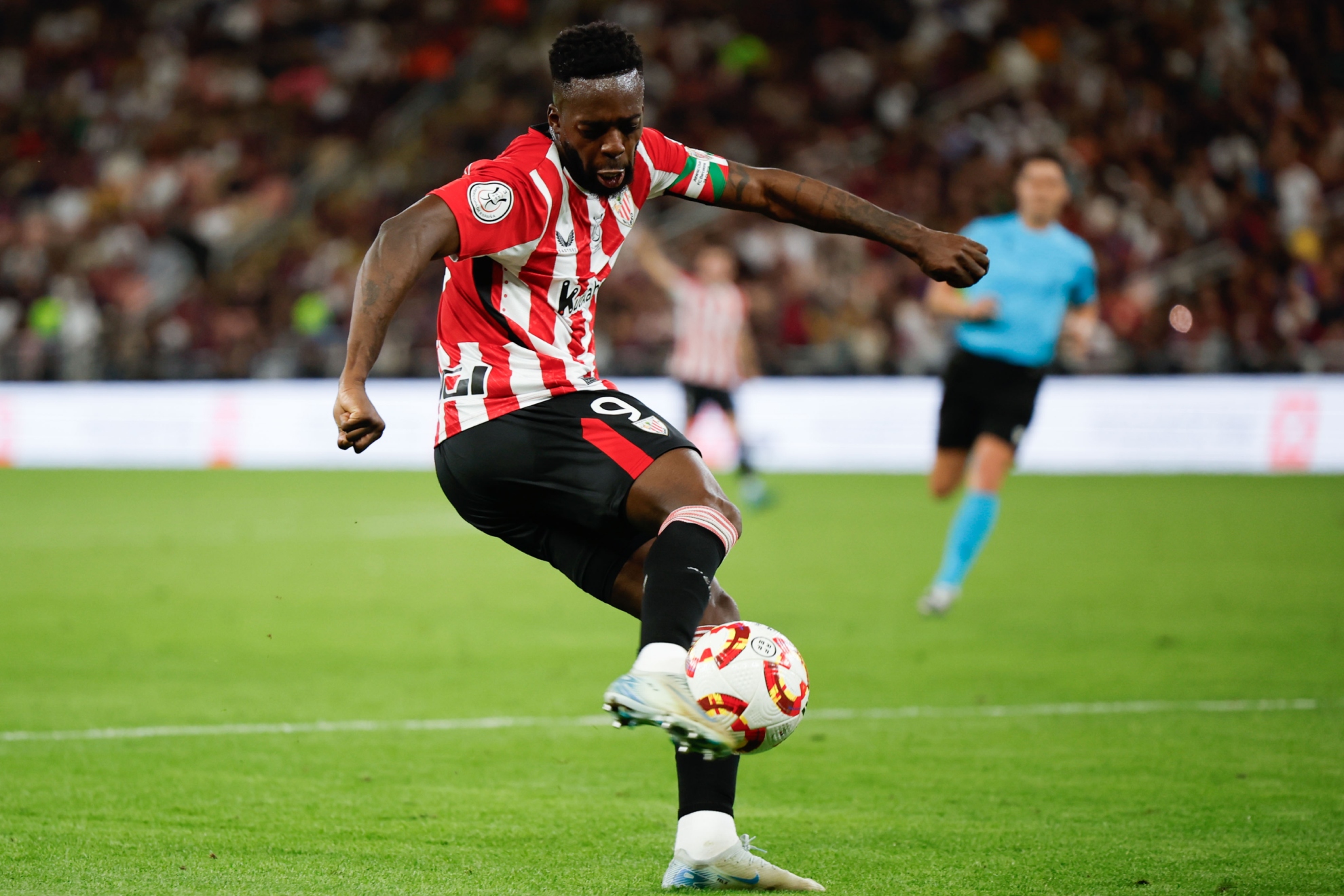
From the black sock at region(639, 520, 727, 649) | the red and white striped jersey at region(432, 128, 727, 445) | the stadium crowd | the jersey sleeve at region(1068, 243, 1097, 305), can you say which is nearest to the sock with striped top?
the black sock at region(639, 520, 727, 649)

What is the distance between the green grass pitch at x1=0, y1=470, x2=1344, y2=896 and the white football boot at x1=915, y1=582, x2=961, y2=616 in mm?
156

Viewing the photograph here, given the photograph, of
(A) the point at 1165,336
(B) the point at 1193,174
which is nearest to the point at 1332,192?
(B) the point at 1193,174

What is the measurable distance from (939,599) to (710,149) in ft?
53.5

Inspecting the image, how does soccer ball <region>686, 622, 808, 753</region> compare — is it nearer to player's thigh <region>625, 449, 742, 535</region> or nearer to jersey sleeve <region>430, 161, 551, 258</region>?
player's thigh <region>625, 449, 742, 535</region>

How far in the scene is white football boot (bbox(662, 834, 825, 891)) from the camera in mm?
3627

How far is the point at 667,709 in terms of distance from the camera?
126 inches

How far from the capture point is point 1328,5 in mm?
21031

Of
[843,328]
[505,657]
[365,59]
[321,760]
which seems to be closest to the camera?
[321,760]

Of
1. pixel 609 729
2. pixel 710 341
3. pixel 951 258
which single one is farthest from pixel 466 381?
pixel 710 341

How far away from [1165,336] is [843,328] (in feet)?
13.3

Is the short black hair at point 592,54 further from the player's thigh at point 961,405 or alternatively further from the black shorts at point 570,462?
the player's thigh at point 961,405

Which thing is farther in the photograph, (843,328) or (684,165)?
(843,328)

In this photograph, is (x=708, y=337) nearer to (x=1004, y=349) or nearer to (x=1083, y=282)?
(x=1083, y=282)

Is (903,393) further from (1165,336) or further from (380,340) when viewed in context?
(380,340)
